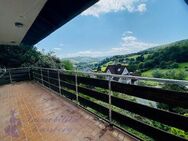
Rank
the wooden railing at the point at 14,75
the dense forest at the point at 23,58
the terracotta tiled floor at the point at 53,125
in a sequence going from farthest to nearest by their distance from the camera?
the dense forest at the point at 23,58, the wooden railing at the point at 14,75, the terracotta tiled floor at the point at 53,125

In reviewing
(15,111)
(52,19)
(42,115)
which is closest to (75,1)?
(52,19)

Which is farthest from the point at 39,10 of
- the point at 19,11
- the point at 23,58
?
the point at 23,58

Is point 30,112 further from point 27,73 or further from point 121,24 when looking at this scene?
point 121,24

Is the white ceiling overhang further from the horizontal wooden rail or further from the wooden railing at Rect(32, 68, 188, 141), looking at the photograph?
the horizontal wooden rail

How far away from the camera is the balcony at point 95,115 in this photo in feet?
6.41

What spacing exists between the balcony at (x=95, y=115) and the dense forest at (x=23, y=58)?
23.4ft

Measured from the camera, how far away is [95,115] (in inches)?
130

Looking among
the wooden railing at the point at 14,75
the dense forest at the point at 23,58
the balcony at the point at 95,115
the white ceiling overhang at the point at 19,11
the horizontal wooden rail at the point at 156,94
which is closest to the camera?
the horizontal wooden rail at the point at 156,94

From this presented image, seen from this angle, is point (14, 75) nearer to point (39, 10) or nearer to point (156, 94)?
point (39, 10)

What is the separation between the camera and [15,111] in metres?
4.07

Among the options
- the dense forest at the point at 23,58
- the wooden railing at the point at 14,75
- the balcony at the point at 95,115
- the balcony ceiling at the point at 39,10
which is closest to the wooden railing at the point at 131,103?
the balcony at the point at 95,115

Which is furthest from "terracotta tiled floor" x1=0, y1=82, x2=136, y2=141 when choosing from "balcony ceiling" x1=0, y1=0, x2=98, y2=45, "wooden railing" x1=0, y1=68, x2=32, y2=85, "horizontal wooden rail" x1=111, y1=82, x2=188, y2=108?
"wooden railing" x1=0, y1=68, x2=32, y2=85

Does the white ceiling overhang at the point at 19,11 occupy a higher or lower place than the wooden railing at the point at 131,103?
higher

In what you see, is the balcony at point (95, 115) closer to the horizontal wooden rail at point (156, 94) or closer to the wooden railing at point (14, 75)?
the horizontal wooden rail at point (156, 94)
